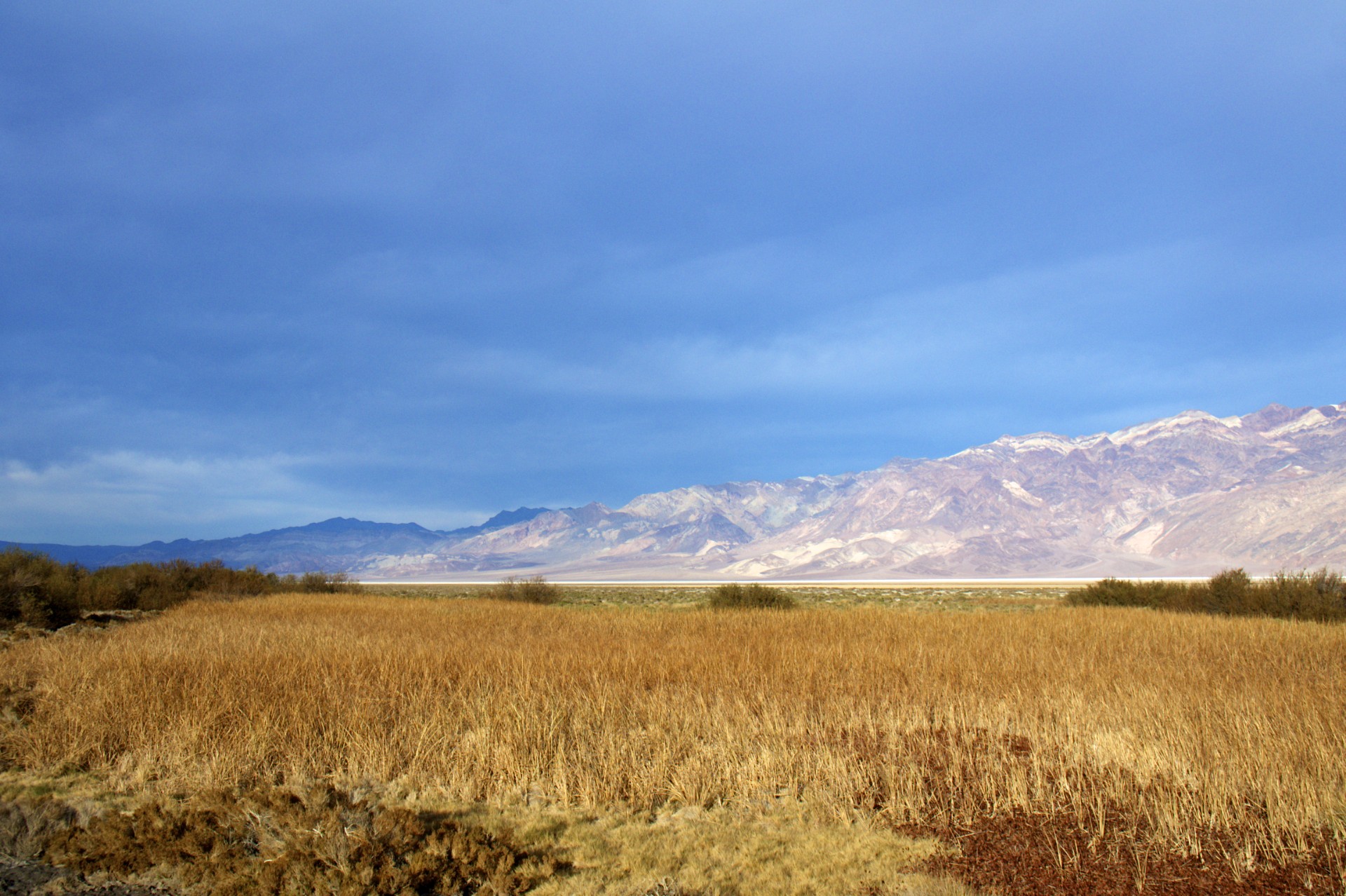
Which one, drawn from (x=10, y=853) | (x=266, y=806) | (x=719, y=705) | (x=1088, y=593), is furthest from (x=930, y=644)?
(x=1088, y=593)

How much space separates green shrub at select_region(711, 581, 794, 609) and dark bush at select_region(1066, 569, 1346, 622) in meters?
13.3

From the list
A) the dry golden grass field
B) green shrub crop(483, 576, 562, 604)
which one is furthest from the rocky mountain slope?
the dry golden grass field

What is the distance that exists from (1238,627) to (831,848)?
16.5m

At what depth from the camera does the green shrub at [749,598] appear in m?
29.8

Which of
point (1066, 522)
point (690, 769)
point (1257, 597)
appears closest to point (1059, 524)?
point (1066, 522)

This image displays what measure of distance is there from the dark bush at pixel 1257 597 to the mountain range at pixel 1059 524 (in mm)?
Result: 79606

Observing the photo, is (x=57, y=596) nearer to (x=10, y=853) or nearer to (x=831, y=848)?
(x=10, y=853)

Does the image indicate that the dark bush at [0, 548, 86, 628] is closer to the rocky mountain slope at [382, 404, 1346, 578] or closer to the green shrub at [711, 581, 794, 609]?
the green shrub at [711, 581, 794, 609]

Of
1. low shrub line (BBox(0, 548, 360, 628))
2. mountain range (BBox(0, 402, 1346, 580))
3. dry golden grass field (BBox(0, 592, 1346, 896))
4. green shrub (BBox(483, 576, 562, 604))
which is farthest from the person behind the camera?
mountain range (BBox(0, 402, 1346, 580))

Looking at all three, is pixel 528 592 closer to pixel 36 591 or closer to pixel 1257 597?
pixel 36 591

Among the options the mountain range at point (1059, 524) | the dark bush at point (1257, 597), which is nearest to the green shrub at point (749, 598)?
the dark bush at point (1257, 597)

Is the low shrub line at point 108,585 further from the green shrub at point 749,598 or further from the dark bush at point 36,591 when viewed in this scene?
the green shrub at point 749,598

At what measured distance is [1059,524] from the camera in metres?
140

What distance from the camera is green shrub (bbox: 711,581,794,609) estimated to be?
29.8m
